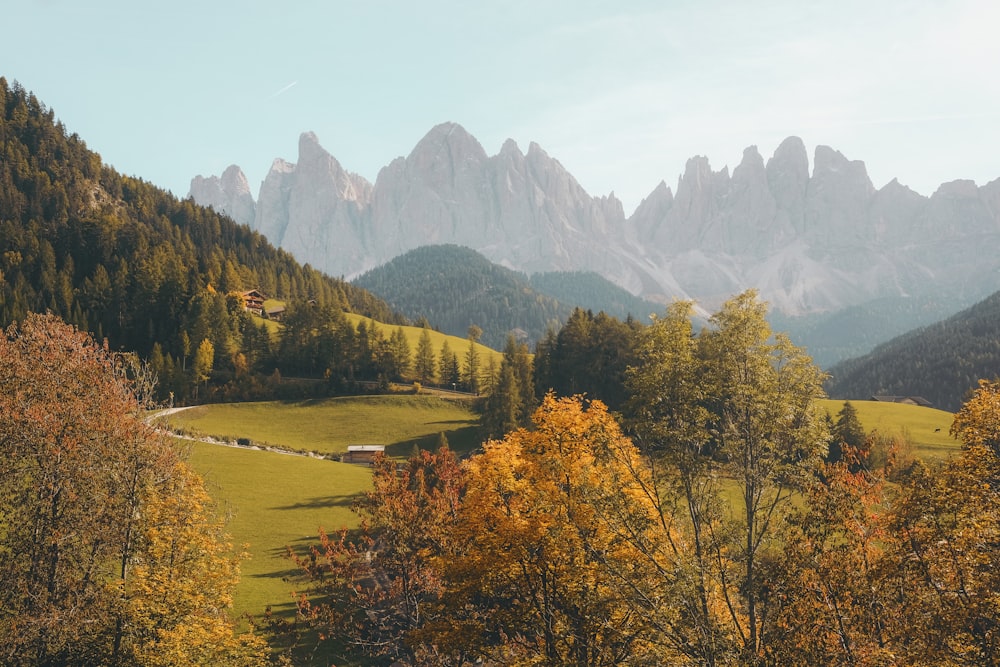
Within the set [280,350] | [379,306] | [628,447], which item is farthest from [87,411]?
[379,306]

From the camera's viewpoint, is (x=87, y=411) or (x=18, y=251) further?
(x=18, y=251)

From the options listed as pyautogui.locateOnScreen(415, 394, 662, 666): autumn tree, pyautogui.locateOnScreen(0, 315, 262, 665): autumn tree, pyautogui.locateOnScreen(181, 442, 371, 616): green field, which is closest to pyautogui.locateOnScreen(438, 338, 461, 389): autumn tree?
pyautogui.locateOnScreen(181, 442, 371, 616): green field

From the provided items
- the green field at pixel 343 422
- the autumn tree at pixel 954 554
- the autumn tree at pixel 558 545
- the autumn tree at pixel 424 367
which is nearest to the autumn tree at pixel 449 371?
the autumn tree at pixel 424 367

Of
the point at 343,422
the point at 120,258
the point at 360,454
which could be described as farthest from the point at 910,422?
the point at 120,258

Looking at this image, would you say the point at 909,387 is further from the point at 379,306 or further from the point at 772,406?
the point at 772,406

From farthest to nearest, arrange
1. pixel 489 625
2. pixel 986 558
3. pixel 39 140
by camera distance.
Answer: pixel 39 140 → pixel 489 625 → pixel 986 558

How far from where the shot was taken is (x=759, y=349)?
16.7 metres

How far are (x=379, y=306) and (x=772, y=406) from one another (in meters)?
181

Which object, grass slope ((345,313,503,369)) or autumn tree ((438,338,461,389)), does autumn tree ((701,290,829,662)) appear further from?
grass slope ((345,313,503,369))

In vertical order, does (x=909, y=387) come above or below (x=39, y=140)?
below

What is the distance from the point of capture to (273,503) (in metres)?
52.1

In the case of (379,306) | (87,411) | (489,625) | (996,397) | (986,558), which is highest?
(379,306)

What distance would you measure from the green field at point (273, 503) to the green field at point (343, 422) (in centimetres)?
1050

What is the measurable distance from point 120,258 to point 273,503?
4341 inches
